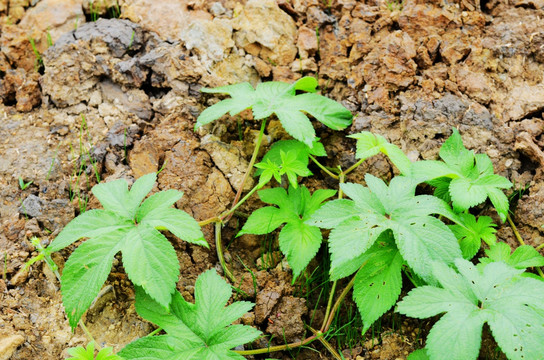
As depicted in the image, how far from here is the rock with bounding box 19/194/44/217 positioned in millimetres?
2518

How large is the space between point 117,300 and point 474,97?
7.86 feet

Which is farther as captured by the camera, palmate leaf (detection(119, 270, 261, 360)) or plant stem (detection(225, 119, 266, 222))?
plant stem (detection(225, 119, 266, 222))

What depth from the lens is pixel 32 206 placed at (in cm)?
254

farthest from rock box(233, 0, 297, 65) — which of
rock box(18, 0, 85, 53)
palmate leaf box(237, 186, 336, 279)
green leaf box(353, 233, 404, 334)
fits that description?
green leaf box(353, 233, 404, 334)

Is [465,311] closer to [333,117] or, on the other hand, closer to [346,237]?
[346,237]

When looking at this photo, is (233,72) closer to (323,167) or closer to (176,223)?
(323,167)

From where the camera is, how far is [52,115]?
2.93 meters

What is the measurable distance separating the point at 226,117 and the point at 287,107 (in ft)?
1.64

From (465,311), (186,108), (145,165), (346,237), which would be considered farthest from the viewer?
(186,108)

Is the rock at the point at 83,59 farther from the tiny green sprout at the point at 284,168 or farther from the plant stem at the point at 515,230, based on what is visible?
the plant stem at the point at 515,230

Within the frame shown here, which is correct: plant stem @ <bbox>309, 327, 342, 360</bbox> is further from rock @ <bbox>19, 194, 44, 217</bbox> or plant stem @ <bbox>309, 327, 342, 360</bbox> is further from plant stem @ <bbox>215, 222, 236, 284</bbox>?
rock @ <bbox>19, 194, 44, 217</bbox>

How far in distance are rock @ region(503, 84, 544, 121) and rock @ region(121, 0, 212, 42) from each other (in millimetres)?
2062

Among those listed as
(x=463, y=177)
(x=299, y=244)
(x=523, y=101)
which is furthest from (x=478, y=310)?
(x=523, y=101)

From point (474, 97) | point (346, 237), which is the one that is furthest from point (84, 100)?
point (474, 97)
